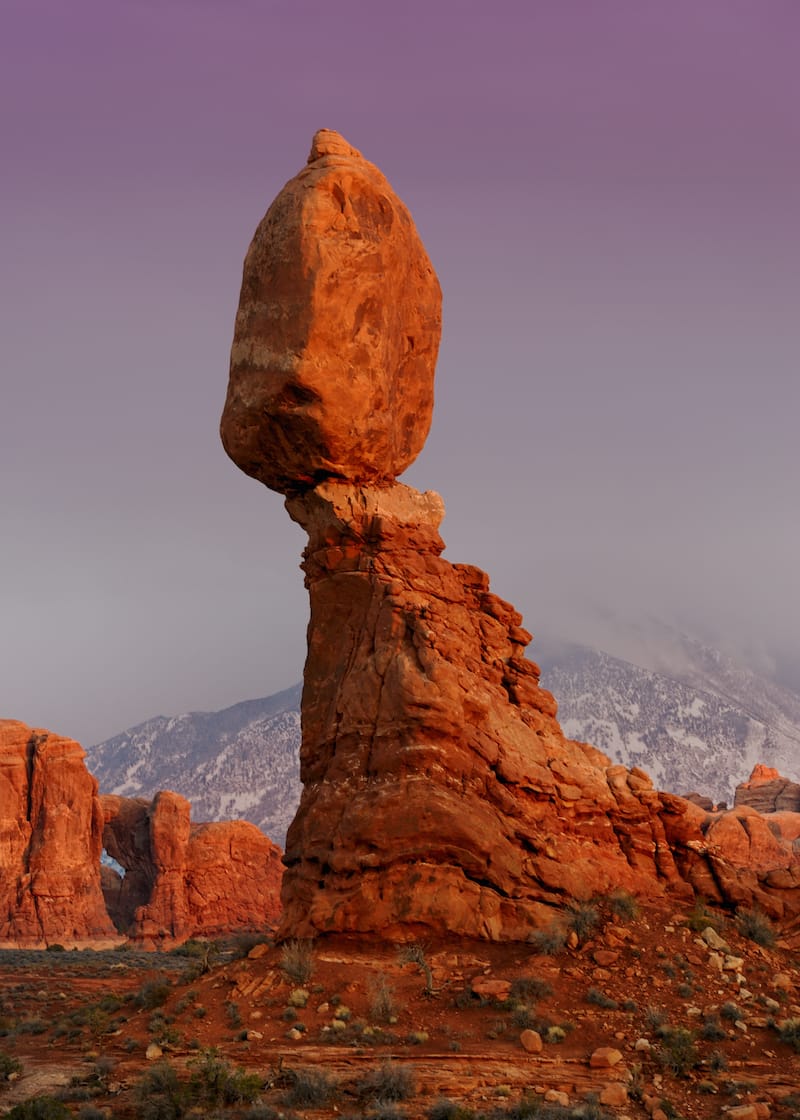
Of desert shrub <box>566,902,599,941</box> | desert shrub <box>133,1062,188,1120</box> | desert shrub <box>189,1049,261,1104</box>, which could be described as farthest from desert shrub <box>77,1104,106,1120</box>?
desert shrub <box>566,902,599,941</box>

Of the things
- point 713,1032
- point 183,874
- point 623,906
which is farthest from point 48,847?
point 713,1032

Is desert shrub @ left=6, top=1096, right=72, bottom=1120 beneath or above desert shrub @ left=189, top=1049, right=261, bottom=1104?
beneath

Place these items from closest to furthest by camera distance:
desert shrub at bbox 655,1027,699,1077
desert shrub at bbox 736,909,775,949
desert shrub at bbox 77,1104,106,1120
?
desert shrub at bbox 77,1104,106,1120 → desert shrub at bbox 655,1027,699,1077 → desert shrub at bbox 736,909,775,949

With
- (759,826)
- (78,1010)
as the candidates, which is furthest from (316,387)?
(759,826)

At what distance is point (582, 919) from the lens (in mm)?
18031

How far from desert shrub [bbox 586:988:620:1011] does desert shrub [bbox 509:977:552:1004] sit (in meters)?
0.69

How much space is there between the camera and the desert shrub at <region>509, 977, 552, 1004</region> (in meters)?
16.2

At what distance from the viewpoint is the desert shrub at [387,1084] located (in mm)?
13648

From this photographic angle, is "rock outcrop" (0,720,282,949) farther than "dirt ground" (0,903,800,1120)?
Yes

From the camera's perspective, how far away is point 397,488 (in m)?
22.8

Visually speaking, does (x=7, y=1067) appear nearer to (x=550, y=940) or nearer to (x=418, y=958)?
(x=418, y=958)

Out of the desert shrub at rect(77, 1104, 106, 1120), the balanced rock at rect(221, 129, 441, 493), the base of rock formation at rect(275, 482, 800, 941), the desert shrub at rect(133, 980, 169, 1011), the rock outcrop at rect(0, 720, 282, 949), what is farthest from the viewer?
the rock outcrop at rect(0, 720, 282, 949)

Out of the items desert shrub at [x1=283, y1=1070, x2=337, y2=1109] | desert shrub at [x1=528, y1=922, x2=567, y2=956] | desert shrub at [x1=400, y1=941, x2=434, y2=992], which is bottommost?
desert shrub at [x1=283, y1=1070, x2=337, y2=1109]

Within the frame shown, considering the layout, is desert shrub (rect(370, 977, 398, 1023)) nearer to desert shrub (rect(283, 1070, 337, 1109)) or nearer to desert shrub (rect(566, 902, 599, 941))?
desert shrub (rect(283, 1070, 337, 1109))
